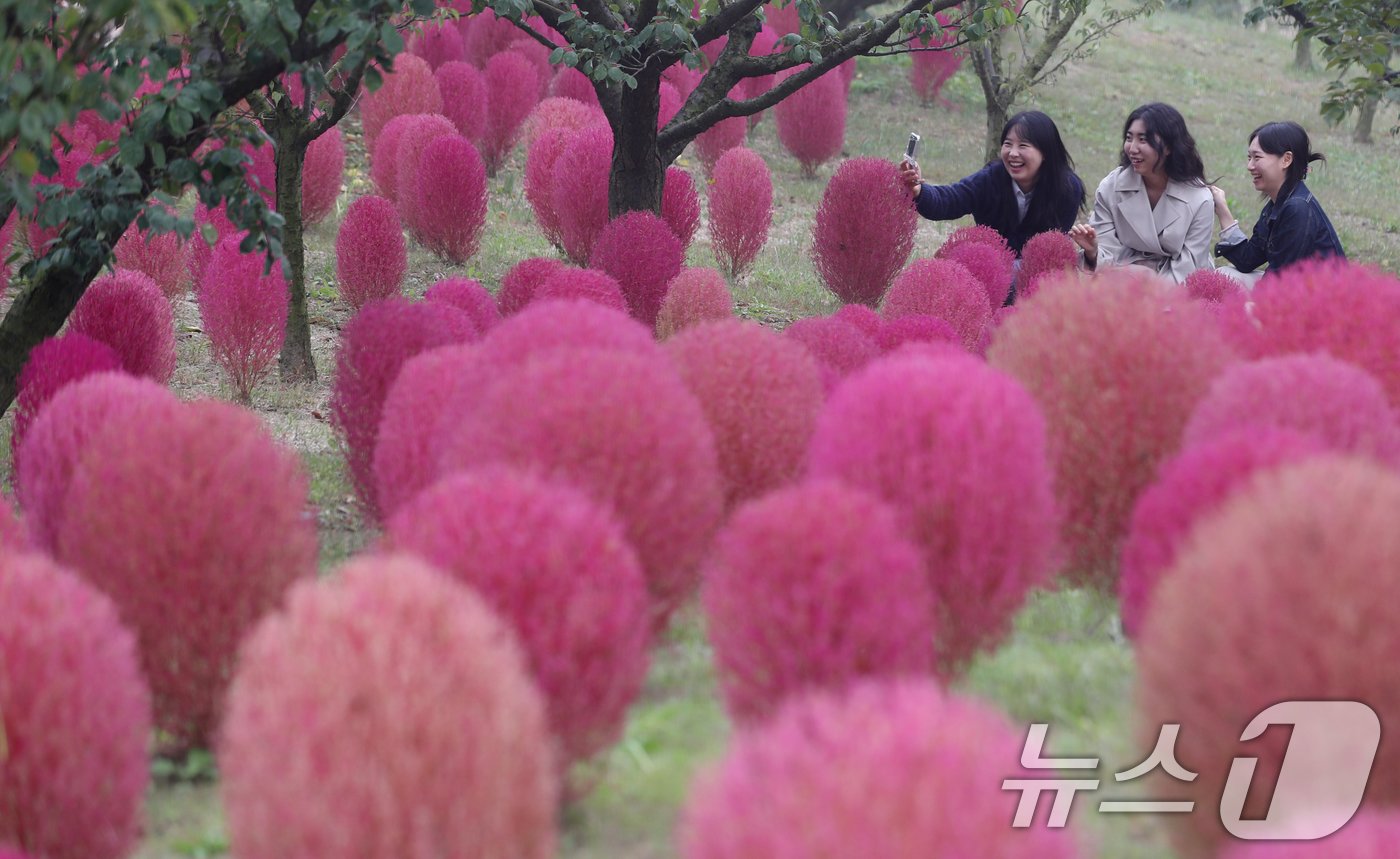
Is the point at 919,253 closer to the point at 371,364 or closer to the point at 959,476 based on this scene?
the point at 371,364

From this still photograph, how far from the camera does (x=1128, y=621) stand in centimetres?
275

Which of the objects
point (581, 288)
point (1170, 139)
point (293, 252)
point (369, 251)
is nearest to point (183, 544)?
point (581, 288)

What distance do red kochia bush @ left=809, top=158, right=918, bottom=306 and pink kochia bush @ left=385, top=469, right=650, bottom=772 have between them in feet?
19.0

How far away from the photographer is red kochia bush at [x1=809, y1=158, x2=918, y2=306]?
26.2 feet

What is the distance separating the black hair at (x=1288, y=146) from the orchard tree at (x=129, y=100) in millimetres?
4722

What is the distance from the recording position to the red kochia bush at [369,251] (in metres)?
7.32

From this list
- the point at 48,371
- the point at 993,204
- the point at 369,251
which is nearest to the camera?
the point at 48,371

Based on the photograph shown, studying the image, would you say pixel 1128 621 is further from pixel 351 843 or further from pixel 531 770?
pixel 351 843

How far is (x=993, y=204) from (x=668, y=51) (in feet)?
8.50

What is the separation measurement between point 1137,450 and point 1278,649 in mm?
1283

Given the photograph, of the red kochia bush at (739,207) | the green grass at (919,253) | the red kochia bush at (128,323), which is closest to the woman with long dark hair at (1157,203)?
the green grass at (919,253)

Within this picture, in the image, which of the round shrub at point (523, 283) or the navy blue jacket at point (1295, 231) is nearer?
the round shrub at point (523, 283)

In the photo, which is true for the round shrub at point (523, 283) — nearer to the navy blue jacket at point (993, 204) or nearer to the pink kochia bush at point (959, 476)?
the navy blue jacket at point (993, 204)

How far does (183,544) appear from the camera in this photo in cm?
292
